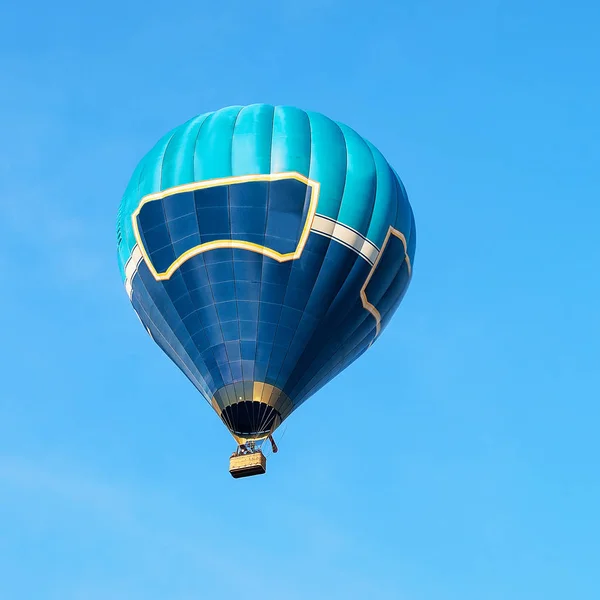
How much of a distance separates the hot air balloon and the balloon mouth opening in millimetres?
24

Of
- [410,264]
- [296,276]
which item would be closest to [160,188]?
[296,276]

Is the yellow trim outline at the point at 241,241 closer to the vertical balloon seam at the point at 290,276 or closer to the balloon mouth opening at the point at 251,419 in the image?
the vertical balloon seam at the point at 290,276

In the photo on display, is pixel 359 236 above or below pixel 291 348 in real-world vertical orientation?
above

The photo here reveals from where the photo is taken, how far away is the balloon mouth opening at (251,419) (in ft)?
125

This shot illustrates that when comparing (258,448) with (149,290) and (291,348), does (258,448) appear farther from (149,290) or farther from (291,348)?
(149,290)

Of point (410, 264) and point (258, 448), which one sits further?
point (410, 264)

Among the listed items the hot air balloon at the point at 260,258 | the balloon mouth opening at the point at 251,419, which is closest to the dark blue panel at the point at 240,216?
the hot air balloon at the point at 260,258

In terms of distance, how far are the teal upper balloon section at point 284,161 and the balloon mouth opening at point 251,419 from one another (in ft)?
16.3

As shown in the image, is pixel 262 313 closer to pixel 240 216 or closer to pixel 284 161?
pixel 240 216

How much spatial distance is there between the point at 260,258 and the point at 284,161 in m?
2.57

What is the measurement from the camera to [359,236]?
3891cm

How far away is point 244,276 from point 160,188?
3325 millimetres

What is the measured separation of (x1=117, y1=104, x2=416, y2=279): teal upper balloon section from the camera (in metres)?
39.0

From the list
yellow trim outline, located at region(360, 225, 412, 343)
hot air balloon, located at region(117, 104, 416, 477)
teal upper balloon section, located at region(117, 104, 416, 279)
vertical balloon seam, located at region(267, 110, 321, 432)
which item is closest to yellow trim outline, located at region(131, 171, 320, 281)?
hot air balloon, located at region(117, 104, 416, 477)
